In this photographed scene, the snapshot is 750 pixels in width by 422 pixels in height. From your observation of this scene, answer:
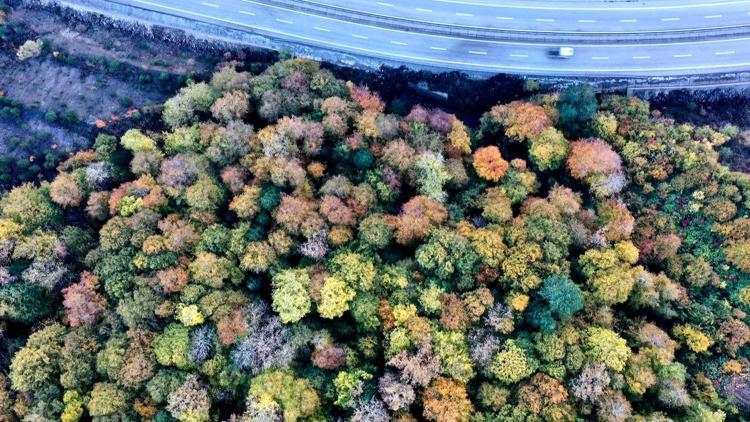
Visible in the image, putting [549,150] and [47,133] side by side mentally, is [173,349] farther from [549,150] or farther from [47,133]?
[549,150]

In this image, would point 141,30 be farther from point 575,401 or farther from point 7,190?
point 575,401

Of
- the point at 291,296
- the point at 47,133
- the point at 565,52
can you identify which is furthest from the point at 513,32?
the point at 47,133

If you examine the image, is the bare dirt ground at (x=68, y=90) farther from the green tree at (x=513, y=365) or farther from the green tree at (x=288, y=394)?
the green tree at (x=513, y=365)

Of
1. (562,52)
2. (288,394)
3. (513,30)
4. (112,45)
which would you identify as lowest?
(288,394)

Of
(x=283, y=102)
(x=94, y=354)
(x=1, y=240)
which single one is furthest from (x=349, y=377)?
(x=1, y=240)

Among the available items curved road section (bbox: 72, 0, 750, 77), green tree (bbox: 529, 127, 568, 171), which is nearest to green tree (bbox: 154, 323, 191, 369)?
curved road section (bbox: 72, 0, 750, 77)

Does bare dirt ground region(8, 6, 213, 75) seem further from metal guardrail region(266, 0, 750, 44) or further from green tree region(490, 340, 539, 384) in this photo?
green tree region(490, 340, 539, 384)
